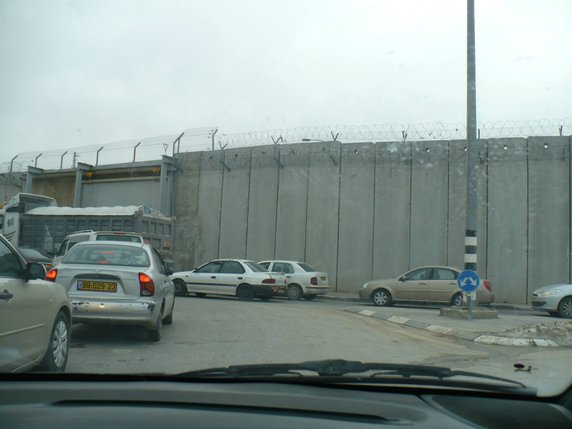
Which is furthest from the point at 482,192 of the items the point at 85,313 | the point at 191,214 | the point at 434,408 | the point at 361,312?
the point at 434,408

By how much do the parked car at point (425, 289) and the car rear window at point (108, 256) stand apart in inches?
421

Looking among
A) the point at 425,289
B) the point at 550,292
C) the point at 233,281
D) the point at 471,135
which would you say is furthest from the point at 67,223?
the point at 550,292

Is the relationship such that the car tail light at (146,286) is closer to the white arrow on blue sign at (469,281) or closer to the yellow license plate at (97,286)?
the yellow license plate at (97,286)

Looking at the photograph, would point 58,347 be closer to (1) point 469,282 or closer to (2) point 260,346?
(2) point 260,346

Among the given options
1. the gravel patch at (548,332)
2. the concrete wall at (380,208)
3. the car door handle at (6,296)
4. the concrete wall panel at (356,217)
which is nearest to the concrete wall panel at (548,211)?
the concrete wall at (380,208)

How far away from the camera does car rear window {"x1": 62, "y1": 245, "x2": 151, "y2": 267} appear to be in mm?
A: 8453

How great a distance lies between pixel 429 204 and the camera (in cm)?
2242

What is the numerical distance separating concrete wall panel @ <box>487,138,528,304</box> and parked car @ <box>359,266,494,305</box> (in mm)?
4072

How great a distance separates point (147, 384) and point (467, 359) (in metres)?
5.47

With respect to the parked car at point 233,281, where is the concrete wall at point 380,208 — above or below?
above

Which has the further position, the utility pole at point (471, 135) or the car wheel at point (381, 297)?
the car wheel at point (381, 297)

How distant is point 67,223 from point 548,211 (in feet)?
56.9

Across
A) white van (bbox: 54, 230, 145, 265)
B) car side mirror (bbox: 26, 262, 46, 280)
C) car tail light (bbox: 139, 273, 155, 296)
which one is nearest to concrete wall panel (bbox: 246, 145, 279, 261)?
white van (bbox: 54, 230, 145, 265)

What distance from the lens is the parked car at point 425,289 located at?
1711 centimetres
